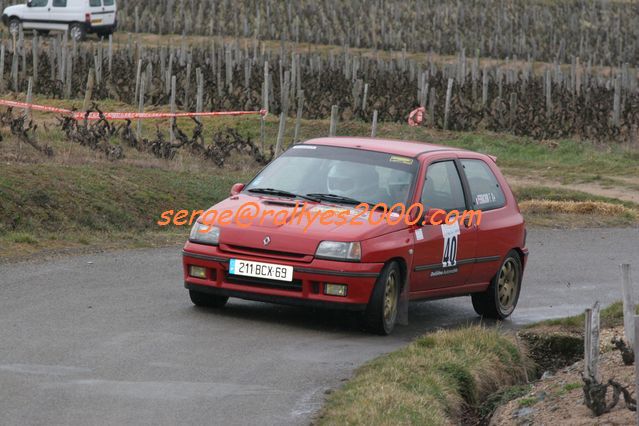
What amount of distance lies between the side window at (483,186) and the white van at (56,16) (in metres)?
43.3

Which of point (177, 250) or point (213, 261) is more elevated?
point (213, 261)

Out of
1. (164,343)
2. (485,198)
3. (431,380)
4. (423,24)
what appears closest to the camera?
(431,380)

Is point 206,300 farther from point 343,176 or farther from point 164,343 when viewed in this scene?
point 164,343

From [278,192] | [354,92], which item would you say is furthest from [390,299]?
[354,92]

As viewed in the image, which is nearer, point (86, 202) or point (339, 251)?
point (339, 251)

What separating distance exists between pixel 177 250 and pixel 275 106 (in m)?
22.8

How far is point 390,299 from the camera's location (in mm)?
12250

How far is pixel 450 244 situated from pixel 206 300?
2.21 metres

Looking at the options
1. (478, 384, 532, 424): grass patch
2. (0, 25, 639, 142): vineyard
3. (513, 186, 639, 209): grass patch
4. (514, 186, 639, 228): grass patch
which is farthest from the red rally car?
(0, 25, 639, 142): vineyard

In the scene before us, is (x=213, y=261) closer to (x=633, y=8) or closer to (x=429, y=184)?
(x=429, y=184)

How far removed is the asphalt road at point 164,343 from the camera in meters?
8.78

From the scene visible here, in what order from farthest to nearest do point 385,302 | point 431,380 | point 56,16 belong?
point 56,16, point 385,302, point 431,380

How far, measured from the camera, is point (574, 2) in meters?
80.6

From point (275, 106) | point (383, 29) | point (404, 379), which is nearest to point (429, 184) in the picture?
point (404, 379)
